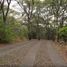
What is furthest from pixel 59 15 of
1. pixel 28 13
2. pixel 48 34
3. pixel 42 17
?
pixel 48 34

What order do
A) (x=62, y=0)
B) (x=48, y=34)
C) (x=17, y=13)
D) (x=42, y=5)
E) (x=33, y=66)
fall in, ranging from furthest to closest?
(x=48, y=34)
(x=42, y=5)
(x=17, y=13)
(x=62, y=0)
(x=33, y=66)

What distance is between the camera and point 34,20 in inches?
2566

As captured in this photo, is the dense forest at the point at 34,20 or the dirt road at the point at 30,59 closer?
the dirt road at the point at 30,59

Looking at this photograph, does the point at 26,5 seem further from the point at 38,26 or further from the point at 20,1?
the point at 38,26

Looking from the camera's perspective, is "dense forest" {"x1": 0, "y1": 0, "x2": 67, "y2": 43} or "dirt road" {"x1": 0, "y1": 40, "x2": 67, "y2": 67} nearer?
"dirt road" {"x1": 0, "y1": 40, "x2": 67, "y2": 67}

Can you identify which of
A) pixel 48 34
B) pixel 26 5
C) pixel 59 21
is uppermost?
pixel 26 5

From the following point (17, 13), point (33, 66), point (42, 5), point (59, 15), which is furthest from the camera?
point (42, 5)

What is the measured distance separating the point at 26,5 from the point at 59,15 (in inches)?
373

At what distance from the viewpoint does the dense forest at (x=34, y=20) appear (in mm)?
A: 32438

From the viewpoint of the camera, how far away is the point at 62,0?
46.7m

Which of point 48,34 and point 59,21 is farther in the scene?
point 48,34

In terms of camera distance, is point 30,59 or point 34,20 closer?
point 30,59

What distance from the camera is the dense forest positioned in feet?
106

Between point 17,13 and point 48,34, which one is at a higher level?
point 17,13
